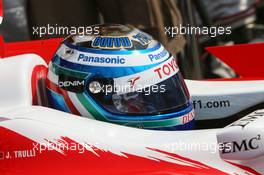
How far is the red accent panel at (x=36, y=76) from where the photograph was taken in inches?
64.5

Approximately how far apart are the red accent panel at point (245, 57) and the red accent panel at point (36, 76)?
0.60 m

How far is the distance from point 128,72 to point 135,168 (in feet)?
0.82

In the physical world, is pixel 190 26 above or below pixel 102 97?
below

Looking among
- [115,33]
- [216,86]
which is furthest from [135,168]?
[216,86]

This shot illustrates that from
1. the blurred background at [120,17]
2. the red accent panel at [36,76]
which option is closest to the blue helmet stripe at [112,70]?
the red accent panel at [36,76]

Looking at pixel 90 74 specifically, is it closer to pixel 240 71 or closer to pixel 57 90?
pixel 57 90

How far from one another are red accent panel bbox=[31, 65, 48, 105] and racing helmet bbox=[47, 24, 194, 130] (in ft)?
0.16

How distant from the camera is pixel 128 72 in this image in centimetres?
155

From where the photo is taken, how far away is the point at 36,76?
170 centimetres

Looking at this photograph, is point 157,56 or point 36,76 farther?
point 36,76
